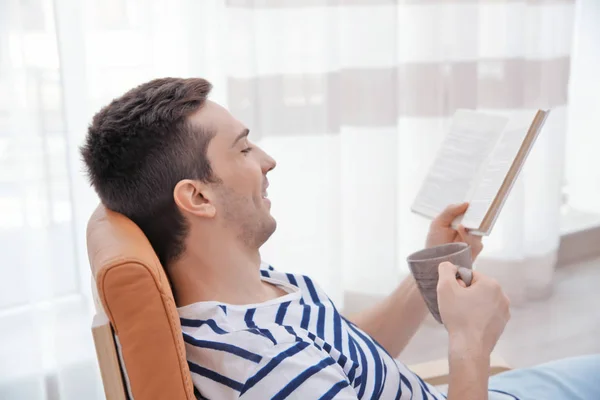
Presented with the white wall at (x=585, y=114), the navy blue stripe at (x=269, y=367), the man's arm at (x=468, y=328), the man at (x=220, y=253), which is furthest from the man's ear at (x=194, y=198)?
the white wall at (x=585, y=114)

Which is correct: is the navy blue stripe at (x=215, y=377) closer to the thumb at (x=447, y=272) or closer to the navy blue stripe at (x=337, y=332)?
the navy blue stripe at (x=337, y=332)

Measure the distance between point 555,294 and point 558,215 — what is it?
34 centimetres

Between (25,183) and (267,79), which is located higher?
(267,79)

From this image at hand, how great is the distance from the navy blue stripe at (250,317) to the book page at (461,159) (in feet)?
1.50

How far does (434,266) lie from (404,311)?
11.6 inches

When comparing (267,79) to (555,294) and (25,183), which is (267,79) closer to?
(25,183)

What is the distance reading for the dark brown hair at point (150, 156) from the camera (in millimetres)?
1067

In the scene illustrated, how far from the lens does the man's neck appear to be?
1.11 meters

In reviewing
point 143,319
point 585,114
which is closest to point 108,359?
point 143,319

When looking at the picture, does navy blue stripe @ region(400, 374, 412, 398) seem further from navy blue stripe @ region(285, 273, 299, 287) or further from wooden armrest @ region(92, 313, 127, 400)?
wooden armrest @ region(92, 313, 127, 400)

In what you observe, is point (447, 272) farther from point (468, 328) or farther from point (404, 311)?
point (404, 311)

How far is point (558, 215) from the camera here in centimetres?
265

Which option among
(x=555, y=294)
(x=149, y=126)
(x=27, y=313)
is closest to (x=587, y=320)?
(x=555, y=294)

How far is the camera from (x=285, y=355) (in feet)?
3.13
